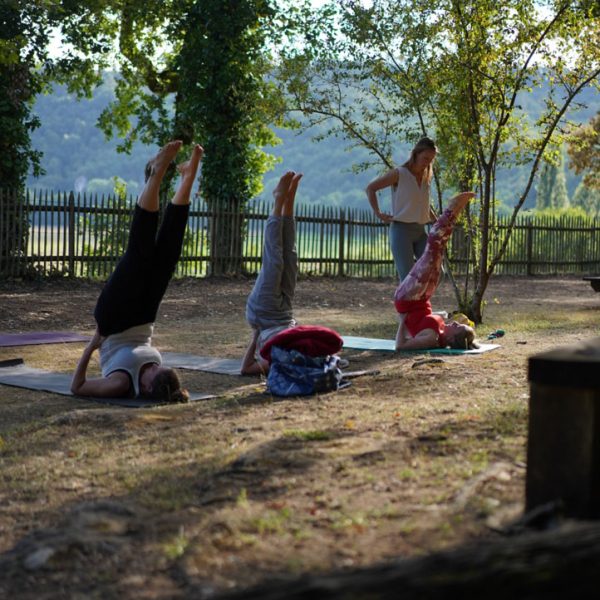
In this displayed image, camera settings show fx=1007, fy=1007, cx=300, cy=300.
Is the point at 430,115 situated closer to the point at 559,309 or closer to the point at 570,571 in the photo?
the point at 559,309

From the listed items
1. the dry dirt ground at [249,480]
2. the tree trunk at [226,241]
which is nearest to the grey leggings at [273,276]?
the dry dirt ground at [249,480]

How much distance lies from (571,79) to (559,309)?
4883 millimetres

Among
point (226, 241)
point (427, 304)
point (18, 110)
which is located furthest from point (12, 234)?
point (427, 304)

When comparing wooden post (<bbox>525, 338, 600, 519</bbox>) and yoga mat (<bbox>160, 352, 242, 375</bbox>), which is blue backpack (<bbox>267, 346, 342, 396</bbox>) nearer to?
yoga mat (<bbox>160, 352, 242, 375</bbox>)

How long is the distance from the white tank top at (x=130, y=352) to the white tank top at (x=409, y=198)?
13.3 feet

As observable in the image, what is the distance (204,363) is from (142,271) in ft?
7.05

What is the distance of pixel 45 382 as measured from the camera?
8000mm

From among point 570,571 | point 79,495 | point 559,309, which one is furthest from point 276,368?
point 559,309

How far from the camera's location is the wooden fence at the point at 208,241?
61.3ft

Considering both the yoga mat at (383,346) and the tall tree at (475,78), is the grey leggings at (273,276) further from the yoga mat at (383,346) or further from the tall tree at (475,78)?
the tall tree at (475,78)

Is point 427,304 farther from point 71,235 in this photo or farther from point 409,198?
point 71,235

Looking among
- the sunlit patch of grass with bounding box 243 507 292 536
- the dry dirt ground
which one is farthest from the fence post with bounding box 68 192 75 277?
the sunlit patch of grass with bounding box 243 507 292 536

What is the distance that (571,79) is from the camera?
12797 mm

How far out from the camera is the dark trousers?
7.14 meters
